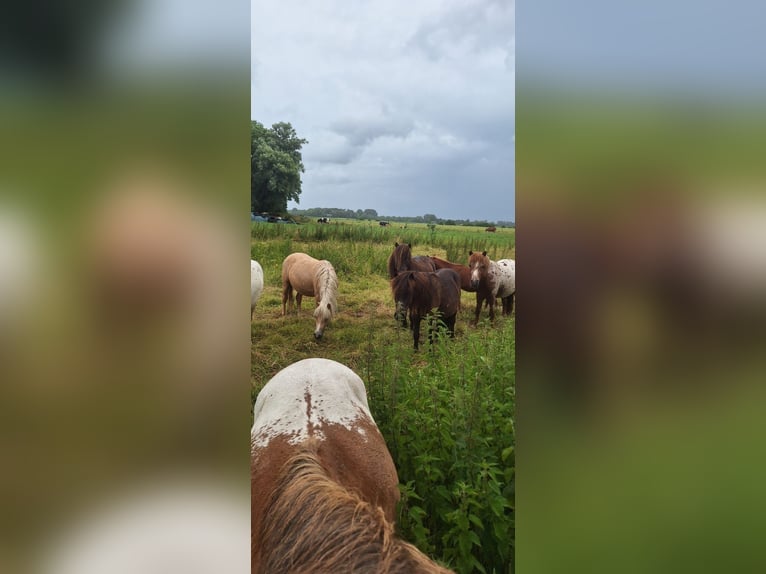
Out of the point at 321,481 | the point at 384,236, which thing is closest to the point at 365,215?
the point at 384,236

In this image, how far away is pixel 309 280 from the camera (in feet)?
5.54

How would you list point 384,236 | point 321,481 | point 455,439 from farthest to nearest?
1. point 384,236
2. point 455,439
3. point 321,481

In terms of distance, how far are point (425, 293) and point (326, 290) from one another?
41 cm

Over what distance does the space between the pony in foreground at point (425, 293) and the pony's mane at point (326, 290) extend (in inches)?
9.7

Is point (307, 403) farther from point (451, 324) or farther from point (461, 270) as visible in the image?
point (461, 270)

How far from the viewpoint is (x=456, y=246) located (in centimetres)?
162

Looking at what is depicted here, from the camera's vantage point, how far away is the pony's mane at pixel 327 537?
978 mm

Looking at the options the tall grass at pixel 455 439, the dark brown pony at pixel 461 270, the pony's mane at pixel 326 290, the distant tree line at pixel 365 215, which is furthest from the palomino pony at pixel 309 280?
the dark brown pony at pixel 461 270

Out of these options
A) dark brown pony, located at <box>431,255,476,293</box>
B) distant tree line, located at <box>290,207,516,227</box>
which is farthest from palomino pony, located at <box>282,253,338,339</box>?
dark brown pony, located at <box>431,255,476,293</box>

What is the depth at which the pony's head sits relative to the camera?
162 centimetres

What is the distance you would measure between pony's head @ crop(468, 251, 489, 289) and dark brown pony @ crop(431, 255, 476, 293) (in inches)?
0.8

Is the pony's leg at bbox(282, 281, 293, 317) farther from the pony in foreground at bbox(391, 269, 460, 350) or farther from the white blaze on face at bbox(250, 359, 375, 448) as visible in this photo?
the pony in foreground at bbox(391, 269, 460, 350)
